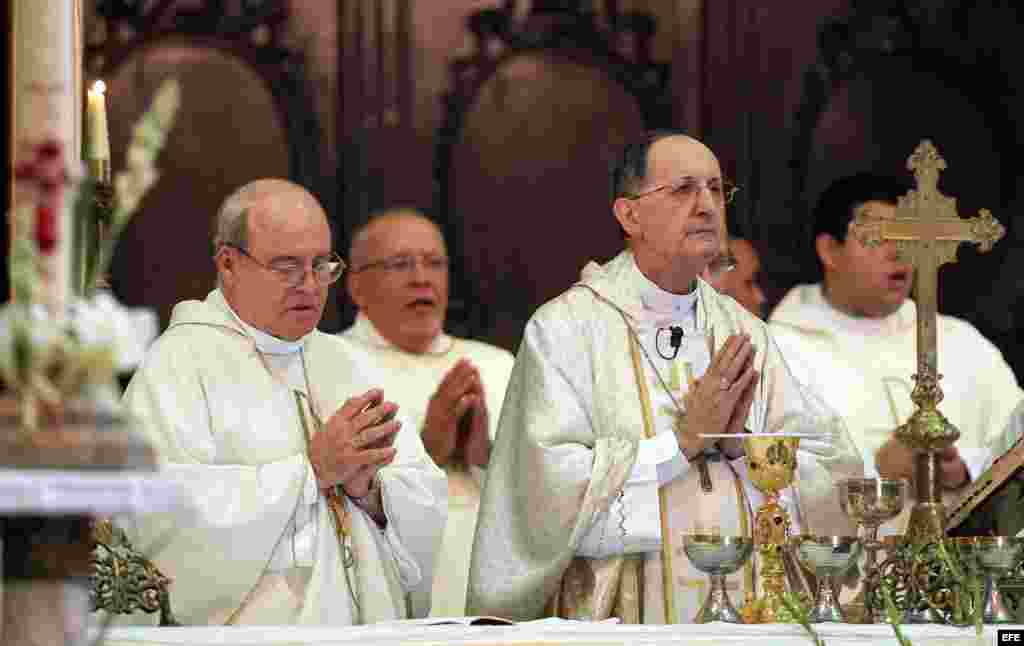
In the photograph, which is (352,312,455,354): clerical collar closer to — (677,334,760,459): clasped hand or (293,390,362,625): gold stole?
(293,390,362,625): gold stole

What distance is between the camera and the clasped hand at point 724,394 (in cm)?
643

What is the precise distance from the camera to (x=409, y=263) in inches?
368

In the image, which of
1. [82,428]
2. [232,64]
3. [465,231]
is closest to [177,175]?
[232,64]

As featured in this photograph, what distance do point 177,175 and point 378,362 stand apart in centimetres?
200

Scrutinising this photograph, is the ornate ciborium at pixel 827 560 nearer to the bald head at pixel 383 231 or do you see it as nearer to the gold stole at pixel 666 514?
the gold stole at pixel 666 514

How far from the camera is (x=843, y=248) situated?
→ 946cm

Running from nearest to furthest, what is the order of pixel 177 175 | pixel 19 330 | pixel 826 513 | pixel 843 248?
pixel 19 330
pixel 826 513
pixel 843 248
pixel 177 175

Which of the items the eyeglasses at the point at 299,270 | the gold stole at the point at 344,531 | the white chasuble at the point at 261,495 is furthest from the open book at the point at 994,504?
the eyeglasses at the point at 299,270

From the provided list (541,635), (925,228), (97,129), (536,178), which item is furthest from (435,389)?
(541,635)

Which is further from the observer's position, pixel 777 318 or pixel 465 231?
pixel 465 231

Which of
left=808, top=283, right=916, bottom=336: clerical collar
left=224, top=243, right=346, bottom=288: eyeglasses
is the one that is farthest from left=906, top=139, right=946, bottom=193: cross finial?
left=808, top=283, right=916, bottom=336: clerical collar

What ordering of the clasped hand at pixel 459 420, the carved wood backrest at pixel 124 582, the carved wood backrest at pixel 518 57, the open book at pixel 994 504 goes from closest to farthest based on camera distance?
1. the carved wood backrest at pixel 124 582
2. the open book at pixel 994 504
3. the clasped hand at pixel 459 420
4. the carved wood backrest at pixel 518 57

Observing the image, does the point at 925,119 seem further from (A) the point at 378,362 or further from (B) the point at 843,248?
(A) the point at 378,362

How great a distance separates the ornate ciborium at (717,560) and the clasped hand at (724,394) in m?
0.55
